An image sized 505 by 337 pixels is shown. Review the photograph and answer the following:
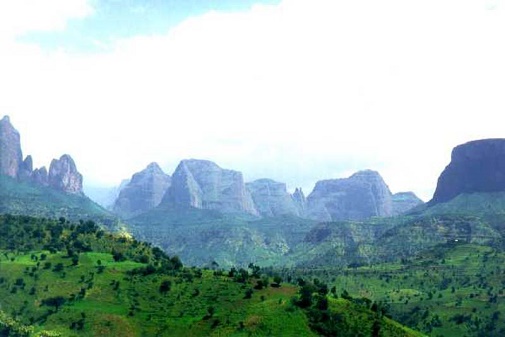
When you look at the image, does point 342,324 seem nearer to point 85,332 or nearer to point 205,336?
point 205,336

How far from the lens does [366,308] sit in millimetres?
197875

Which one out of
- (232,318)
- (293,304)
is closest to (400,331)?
(293,304)

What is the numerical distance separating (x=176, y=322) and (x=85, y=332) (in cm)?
2957

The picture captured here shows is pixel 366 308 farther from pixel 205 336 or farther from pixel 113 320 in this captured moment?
pixel 113 320

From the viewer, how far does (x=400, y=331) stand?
7219 inches

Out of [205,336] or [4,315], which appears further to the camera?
[4,315]

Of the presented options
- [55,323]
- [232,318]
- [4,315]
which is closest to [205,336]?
[232,318]

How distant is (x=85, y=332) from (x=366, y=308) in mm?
94039

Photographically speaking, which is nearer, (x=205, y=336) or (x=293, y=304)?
(x=205, y=336)

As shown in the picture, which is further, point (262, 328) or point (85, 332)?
point (85, 332)

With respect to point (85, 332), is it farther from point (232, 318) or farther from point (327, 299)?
point (327, 299)

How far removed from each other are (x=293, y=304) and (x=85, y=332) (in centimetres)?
6862

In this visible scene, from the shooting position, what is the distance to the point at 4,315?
198 m

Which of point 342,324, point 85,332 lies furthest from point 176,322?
point 342,324
